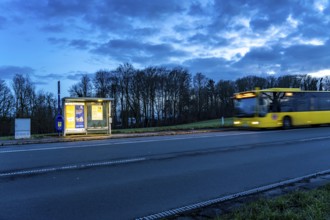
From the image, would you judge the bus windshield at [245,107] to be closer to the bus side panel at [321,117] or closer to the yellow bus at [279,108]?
the yellow bus at [279,108]

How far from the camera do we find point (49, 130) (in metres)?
61.6

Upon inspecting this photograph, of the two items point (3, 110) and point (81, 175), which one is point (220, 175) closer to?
point (81, 175)

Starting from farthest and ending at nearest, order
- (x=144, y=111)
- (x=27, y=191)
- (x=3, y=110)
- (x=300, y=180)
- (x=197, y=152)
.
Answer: (x=144, y=111) < (x=3, y=110) < (x=197, y=152) < (x=300, y=180) < (x=27, y=191)

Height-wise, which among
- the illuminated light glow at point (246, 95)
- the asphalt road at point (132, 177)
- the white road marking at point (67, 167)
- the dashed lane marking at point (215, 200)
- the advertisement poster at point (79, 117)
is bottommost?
the dashed lane marking at point (215, 200)

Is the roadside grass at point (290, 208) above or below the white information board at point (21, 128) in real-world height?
below

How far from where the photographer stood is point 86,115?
21281mm

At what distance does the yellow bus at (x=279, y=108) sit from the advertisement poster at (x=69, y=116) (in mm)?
12084

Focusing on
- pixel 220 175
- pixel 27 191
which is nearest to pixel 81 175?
pixel 27 191

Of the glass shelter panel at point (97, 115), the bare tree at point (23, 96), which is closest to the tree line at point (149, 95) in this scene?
the bare tree at point (23, 96)

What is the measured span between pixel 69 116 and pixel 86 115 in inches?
43.5

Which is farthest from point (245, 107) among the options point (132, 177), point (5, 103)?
point (5, 103)

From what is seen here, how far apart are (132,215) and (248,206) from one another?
181 centimetres

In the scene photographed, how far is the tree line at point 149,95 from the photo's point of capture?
214ft

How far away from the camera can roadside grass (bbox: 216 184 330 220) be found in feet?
14.3
